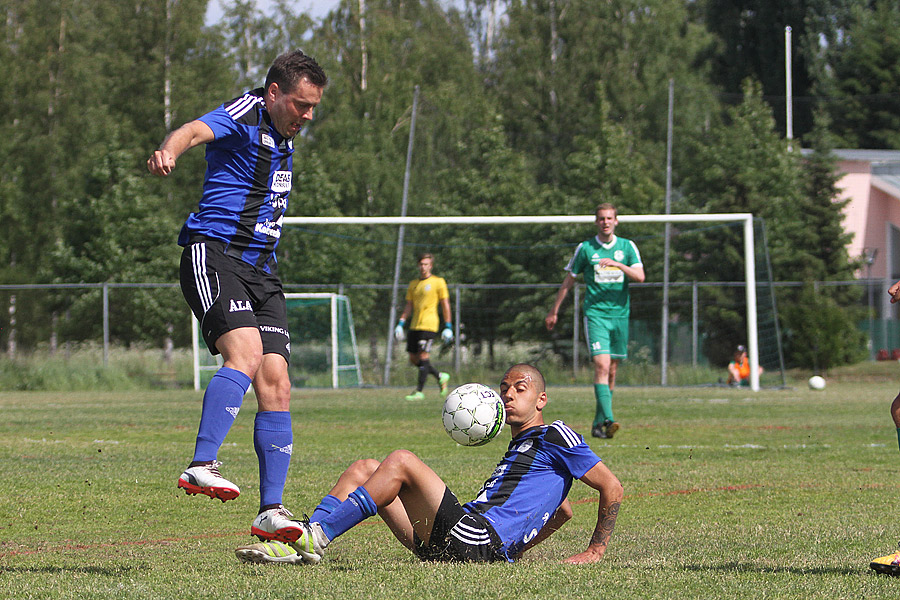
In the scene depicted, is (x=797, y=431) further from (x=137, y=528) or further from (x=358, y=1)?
(x=358, y=1)

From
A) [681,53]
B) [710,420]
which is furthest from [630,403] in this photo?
[681,53]

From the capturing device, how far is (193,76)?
110 feet

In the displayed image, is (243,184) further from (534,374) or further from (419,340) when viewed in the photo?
(419,340)

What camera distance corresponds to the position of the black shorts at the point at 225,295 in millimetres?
4645

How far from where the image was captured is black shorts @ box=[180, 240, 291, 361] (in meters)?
4.64

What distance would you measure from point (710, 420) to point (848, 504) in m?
6.62

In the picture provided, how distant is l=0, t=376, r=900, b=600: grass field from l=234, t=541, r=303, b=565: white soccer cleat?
5cm

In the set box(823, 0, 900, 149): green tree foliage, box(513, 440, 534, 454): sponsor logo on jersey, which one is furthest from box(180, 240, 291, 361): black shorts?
box(823, 0, 900, 149): green tree foliage

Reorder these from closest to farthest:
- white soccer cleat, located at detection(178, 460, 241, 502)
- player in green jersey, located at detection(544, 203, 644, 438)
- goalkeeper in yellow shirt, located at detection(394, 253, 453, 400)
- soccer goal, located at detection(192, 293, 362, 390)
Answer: white soccer cleat, located at detection(178, 460, 241, 502), player in green jersey, located at detection(544, 203, 644, 438), goalkeeper in yellow shirt, located at detection(394, 253, 453, 400), soccer goal, located at detection(192, 293, 362, 390)

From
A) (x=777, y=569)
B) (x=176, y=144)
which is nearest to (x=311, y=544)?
(x=176, y=144)

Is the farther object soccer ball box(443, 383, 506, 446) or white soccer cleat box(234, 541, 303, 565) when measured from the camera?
soccer ball box(443, 383, 506, 446)

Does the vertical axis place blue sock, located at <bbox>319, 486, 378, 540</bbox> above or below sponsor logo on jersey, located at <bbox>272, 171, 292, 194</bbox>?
below

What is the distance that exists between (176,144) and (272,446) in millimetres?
1392

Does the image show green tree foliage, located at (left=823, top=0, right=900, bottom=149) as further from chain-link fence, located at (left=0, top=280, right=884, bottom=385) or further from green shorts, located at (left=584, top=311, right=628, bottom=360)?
green shorts, located at (left=584, top=311, right=628, bottom=360)
